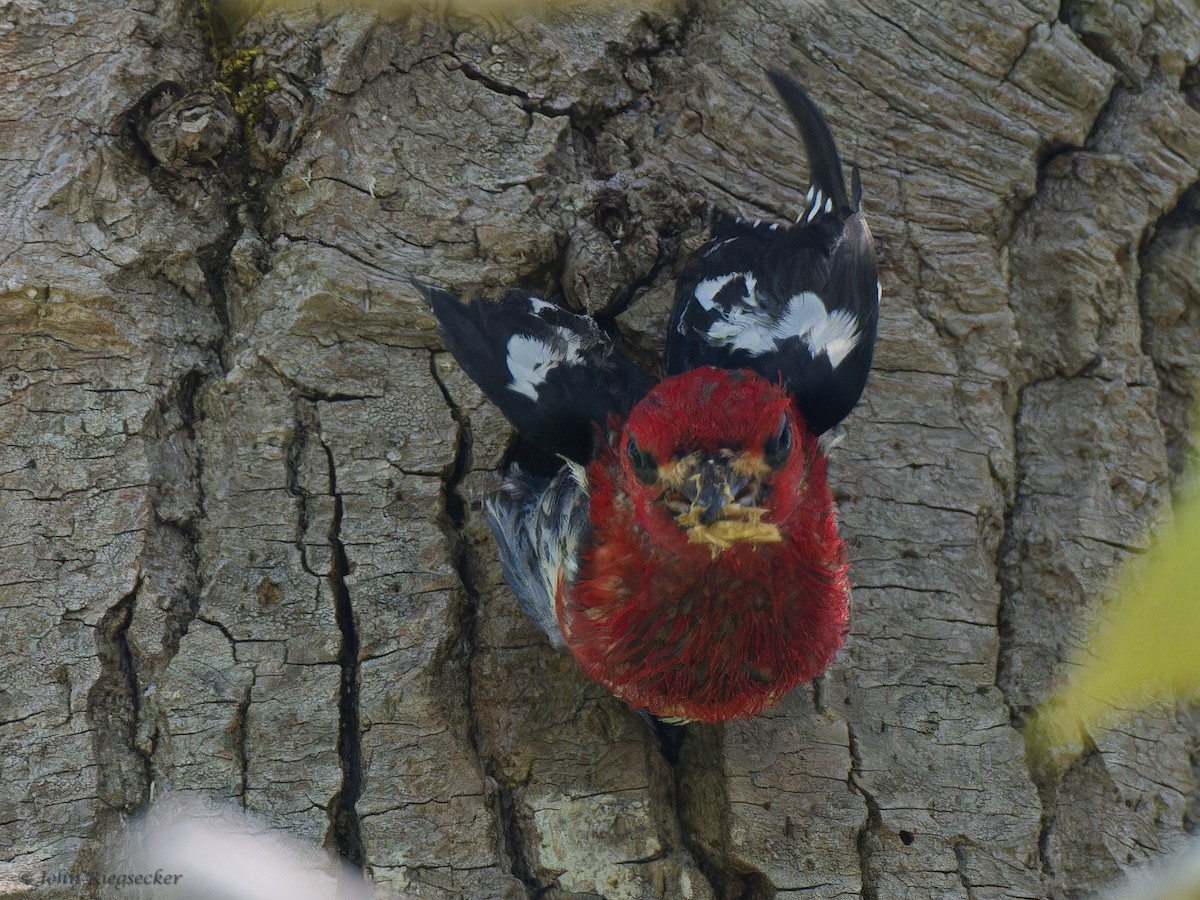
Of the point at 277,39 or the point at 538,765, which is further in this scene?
the point at 277,39

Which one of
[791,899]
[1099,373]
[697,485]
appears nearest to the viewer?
[697,485]

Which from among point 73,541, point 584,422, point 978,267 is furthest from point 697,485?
point 73,541

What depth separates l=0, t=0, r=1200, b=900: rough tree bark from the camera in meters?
2.21

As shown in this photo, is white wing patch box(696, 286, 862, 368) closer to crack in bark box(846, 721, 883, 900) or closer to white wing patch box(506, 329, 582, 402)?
white wing patch box(506, 329, 582, 402)

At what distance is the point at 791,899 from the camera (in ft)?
7.23

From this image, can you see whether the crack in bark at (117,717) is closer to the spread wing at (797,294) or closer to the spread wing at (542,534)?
→ the spread wing at (542,534)

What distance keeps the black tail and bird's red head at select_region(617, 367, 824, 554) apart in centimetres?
57

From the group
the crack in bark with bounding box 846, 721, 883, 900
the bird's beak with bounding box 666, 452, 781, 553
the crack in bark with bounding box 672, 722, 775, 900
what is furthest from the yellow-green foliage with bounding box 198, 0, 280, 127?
the crack in bark with bounding box 846, 721, 883, 900

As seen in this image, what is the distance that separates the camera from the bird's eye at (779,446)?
2.09 metres

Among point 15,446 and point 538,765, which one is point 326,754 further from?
point 15,446

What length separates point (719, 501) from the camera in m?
1.98

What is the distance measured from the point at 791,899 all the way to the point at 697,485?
877 mm

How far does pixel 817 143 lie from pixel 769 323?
0.42 meters

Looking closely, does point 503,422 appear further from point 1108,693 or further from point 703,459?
point 1108,693
